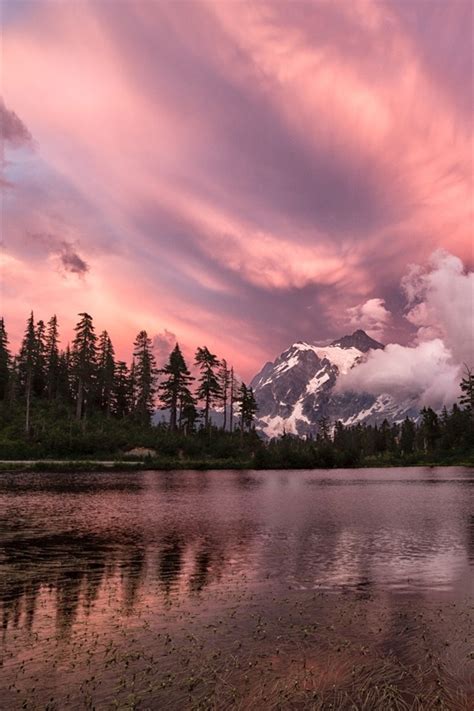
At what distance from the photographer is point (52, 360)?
12631 centimetres

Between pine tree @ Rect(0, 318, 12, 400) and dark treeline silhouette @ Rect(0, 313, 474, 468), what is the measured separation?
0.86ft

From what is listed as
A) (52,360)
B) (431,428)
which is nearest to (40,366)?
(52,360)

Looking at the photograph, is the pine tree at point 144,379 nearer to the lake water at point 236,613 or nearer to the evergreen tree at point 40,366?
the evergreen tree at point 40,366

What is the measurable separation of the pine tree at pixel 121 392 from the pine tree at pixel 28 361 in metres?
20.9

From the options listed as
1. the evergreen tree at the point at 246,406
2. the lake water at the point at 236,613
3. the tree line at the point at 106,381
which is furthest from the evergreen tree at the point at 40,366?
the lake water at the point at 236,613

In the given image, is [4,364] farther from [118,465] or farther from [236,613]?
[236,613]

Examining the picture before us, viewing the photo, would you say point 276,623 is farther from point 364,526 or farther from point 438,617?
point 364,526

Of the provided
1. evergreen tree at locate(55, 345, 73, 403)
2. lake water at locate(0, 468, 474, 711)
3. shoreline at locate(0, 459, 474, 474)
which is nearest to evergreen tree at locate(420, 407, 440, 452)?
shoreline at locate(0, 459, 474, 474)

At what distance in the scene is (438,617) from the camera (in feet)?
48.6

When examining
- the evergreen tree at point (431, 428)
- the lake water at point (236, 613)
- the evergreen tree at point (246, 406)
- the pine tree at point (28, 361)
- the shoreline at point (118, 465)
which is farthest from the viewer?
the evergreen tree at point (431, 428)

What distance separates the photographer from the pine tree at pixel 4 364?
122500 millimetres

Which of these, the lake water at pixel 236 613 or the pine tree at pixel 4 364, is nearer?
the lake water at pixel 236 613

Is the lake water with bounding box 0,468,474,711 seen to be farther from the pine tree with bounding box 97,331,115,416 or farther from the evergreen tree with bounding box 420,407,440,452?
the evergreen tree with bounding box 420,407,440,452

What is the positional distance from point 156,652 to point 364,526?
74.7 feet
